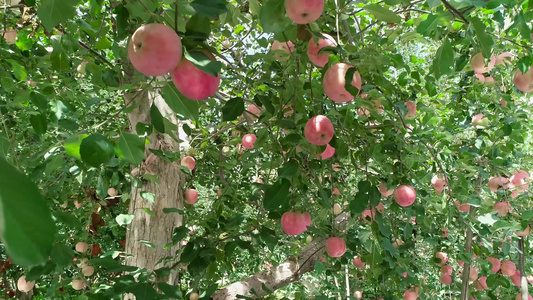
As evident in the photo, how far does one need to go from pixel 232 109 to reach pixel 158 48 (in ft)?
1.34

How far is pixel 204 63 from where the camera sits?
25.2 inches

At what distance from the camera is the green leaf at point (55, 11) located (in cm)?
80

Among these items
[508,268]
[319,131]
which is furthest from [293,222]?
[508,268]

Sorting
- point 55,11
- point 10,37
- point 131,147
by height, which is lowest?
point 10,37

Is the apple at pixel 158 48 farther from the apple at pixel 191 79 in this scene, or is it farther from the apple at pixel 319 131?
the apple at pixel 319 131

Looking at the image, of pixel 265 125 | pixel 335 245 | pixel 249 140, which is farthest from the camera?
pixel 249 140

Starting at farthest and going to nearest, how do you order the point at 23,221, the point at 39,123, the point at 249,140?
1. the point at 249,140
2. the point at 39,123
3. the point at 23,221

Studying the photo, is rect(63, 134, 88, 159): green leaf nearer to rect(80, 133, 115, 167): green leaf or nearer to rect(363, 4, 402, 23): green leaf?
rect(80, 133, 115, 167): green leaf

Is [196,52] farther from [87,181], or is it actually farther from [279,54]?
[87,181]

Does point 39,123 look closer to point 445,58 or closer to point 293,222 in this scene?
point 293,222

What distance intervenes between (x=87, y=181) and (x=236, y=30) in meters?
1.38

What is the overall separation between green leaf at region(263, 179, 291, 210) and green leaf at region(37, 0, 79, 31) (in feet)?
2.25

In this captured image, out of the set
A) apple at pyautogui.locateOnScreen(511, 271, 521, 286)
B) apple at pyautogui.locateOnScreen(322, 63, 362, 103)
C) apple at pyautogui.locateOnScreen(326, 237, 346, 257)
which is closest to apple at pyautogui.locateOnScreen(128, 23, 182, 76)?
apple at pyautogui.locateOnScreen(322, 63, 362, 103)

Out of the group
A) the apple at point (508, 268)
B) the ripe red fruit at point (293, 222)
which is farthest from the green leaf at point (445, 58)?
the apple at point (508, 268)
